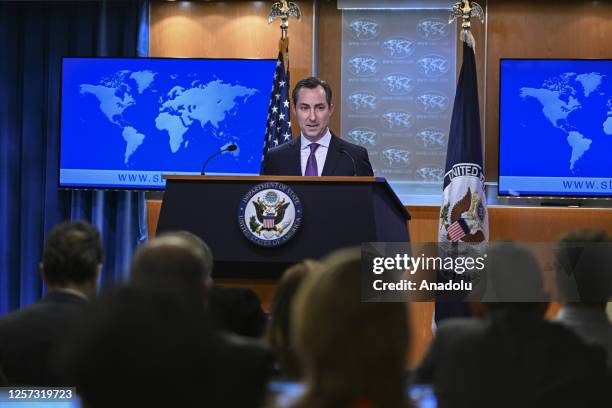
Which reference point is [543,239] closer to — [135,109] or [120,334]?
[135,109]

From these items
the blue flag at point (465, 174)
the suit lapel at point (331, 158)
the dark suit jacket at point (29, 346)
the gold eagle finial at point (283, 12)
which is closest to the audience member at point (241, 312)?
the dark suit jacket at point (29, 346)

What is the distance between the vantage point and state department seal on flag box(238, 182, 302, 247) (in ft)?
12.6

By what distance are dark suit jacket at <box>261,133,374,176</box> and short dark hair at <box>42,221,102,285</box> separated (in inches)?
103

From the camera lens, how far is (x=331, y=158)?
17.1 ft

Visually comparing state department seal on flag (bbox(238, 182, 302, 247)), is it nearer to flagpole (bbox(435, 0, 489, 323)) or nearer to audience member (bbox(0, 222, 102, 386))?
audience member (bbox(0, 222, 102, 386))

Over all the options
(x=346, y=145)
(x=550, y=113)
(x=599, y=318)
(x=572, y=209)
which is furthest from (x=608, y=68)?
(x=599, y=318)

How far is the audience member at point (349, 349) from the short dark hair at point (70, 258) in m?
1.53

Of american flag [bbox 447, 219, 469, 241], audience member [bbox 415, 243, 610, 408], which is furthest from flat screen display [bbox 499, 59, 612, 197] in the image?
audience member [bbox 415, 243, 610, 408]

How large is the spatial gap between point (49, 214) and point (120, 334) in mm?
7440

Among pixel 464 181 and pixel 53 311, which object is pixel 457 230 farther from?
pixel 53 311

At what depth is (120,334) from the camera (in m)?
1.15

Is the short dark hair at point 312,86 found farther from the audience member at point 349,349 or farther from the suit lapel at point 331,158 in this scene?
the audience member at point 349,349

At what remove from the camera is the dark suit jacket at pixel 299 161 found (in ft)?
16.8

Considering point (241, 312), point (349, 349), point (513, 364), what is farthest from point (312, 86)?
point (349, 349)
